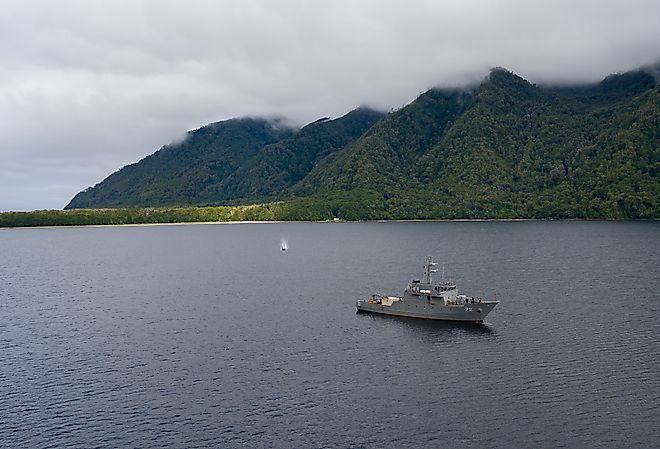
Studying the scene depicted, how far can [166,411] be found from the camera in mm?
86000

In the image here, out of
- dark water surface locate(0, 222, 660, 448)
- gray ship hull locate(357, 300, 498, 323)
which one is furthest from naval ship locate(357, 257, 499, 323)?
dark water surface locate(0, 222, 660, 448)

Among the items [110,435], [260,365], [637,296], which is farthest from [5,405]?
[637,296]

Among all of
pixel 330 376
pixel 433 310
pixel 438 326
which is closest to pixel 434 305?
pixel 433 310

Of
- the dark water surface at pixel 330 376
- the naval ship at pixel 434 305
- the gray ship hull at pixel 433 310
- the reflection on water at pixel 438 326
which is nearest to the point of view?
the dark water surface at pixel 330 376

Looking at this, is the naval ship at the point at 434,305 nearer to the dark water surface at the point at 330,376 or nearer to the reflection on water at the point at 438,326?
the reflection on water at the point at 438,326

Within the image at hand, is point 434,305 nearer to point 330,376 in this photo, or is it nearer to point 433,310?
point 433,310

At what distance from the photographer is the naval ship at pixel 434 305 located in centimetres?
13700

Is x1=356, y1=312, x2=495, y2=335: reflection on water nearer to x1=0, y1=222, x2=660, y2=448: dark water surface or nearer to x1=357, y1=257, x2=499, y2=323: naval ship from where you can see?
x1=0, y1=222, x2=660, y2=448: dark water surface

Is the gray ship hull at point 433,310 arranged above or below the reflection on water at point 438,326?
above

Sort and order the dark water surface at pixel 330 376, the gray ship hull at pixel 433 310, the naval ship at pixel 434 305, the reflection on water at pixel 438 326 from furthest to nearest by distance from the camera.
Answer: the naval ship at pixel 434 305 → the gray ship hull at pixel 433 310 → the reflection on water at pixel 438 326 → the dark water surface at pixel 330 376

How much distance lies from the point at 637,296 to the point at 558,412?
94266mm

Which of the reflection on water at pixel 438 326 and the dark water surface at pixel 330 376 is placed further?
the reflection on water at pixel 438 326

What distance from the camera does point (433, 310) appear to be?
468ft

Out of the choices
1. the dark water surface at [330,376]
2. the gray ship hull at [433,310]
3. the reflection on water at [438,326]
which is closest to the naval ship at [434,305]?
the gray ship hull at [433,310]
